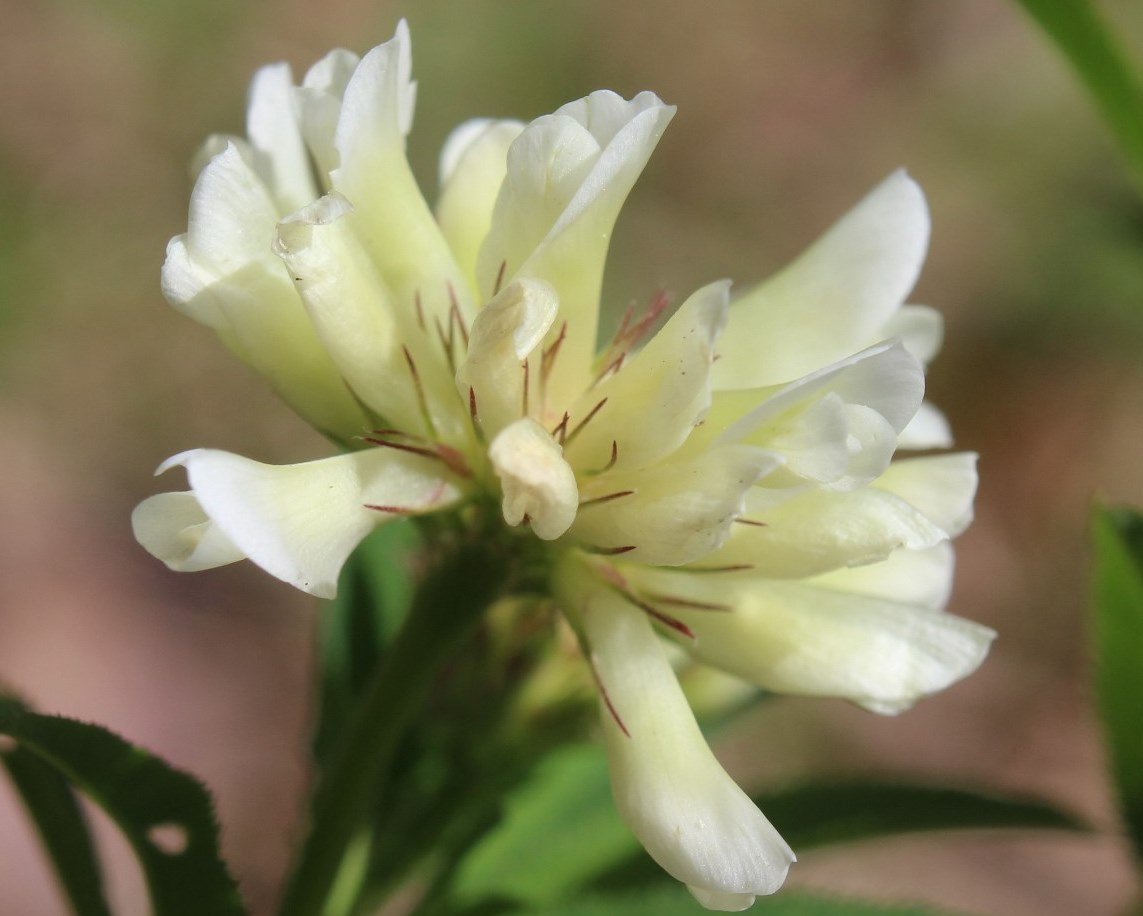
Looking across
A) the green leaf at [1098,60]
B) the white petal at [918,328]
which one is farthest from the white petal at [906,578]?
the green leaf at [1098,60]

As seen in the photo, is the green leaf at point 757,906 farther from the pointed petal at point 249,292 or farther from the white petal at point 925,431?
the pointed petal at point 249,292

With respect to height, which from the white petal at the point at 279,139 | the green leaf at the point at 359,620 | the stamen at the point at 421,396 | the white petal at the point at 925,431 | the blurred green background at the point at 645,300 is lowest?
the blurred green background at the point at 645,300

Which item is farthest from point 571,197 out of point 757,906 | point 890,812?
point 890,812

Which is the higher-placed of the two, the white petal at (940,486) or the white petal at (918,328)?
the white petal at (918,328)

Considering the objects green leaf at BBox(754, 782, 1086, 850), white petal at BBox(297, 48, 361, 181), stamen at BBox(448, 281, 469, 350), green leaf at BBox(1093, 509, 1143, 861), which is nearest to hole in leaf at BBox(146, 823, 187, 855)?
stamen at BBox(448, 281, 469, 350)

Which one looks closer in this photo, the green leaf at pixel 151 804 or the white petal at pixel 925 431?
the green leaf at pixel 151 804

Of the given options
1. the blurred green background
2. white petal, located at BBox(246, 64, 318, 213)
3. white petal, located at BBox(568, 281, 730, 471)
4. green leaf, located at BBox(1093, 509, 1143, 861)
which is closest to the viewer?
white petal, located at BBox(568, 281, 730, 471)

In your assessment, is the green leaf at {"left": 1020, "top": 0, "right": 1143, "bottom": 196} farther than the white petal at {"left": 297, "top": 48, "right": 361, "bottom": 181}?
Yes

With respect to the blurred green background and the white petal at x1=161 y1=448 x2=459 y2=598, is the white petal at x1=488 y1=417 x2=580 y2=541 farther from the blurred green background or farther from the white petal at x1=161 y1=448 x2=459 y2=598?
the blurred green background
